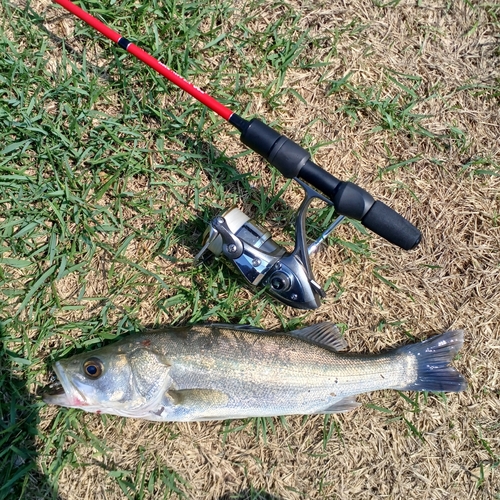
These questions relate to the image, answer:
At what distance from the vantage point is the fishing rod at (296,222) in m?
2.88

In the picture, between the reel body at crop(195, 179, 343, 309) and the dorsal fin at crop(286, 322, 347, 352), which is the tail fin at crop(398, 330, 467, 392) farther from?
the reel body at crop(195, 179, 343, 309)

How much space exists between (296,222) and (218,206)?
703 mm

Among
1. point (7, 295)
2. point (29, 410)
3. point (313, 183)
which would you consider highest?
point (313, 183)

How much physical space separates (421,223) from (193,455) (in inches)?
96.8

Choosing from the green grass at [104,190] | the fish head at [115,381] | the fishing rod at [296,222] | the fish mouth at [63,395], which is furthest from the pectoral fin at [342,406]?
the fish mouth at [63,395]

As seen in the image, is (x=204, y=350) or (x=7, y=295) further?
(x=7, y=295)

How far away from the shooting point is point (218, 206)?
3.56 meters

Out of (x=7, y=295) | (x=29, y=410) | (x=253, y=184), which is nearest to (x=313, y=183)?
(x=253, y=184)

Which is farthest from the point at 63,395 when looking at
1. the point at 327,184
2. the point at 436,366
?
the point at 436,366

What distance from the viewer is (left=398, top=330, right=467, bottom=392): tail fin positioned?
3426 mm

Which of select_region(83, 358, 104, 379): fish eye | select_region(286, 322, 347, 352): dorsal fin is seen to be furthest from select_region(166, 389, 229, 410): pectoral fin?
select_region(286, 322, 347, 352): dorsal fin

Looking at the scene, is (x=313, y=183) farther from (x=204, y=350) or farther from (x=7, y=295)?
(x=7, y=295)

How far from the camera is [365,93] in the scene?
3791 millimetres

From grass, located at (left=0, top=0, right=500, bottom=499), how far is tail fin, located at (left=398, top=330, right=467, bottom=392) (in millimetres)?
206
